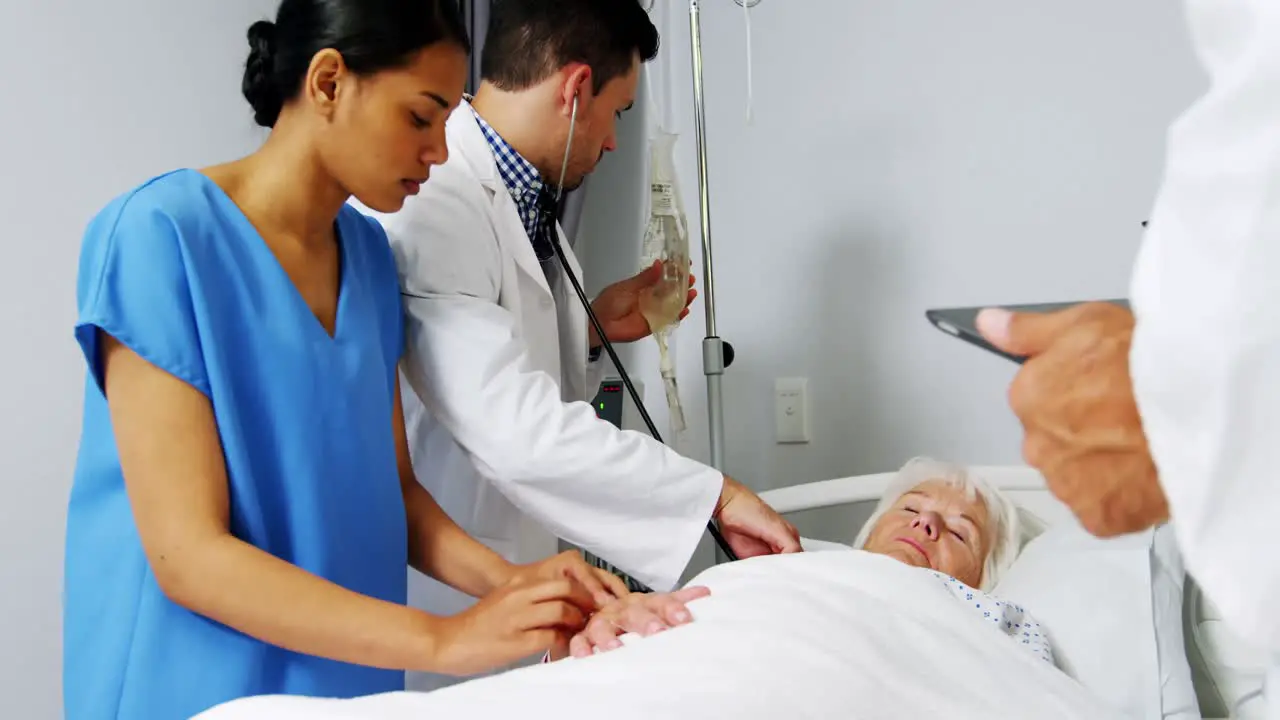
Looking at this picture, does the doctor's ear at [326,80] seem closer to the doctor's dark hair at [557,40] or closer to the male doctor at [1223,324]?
the doctor's dark hair at [557,40]

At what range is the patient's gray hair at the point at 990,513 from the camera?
164 centimetres

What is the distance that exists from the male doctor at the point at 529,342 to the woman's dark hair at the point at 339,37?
28 cm

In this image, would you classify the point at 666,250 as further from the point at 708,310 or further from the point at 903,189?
the point at 903,189

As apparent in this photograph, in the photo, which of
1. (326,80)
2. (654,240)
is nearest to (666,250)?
(654,240)

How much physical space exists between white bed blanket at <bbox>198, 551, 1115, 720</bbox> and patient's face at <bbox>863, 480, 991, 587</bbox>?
0.35 m

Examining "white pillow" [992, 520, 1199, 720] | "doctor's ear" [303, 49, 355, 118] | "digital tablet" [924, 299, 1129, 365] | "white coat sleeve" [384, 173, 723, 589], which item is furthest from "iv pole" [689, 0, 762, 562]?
"digital tablet" [924, 299, 1129, 365]

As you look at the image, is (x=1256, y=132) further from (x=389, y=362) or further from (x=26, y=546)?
(x=26, y=546)

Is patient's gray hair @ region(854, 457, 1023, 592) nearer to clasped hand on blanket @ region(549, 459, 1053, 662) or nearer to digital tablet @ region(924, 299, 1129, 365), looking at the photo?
clasped hand on blanket @ region(549, 459, 1053, 662)

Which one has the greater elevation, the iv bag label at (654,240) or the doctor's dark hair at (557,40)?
the doctor's dark hair at (557,40)

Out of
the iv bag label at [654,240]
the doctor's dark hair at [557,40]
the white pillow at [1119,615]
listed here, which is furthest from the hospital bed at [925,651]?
the doctor's dark hair at [557,40]

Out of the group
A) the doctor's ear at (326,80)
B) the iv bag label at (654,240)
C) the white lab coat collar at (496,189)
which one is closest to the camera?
the doctor's ear at (326,80)

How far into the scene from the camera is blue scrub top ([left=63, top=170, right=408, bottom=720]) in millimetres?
1005

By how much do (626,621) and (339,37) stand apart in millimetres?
728

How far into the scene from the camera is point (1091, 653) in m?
1.41
